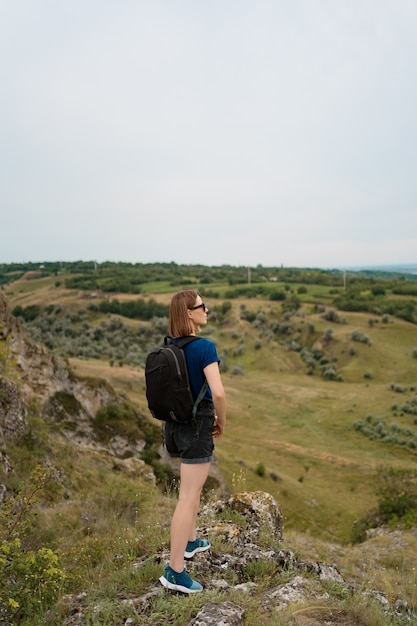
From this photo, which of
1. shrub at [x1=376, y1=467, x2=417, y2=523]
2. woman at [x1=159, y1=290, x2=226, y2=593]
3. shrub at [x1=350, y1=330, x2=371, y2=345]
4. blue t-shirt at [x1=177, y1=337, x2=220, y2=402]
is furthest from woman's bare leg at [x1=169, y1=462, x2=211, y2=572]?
shrub at [x1=350, y1=330, x2=371, y2=345]

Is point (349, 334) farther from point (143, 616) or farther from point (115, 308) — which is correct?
point (143, 616)

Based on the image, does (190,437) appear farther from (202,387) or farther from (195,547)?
(195,547)

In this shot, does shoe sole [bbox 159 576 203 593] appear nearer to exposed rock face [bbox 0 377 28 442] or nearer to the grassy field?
the grassy field

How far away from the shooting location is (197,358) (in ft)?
12.2

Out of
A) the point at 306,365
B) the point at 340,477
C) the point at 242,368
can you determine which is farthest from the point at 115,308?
the point at 340,477

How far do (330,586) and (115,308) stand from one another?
9167 centimetres

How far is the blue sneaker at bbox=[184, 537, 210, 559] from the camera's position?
4.35m

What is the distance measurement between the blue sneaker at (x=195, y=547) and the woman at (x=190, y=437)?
45cm

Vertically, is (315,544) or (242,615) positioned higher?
(242,615)

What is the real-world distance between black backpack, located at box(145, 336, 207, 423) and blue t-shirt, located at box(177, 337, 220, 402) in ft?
0.21

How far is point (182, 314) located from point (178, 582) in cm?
242

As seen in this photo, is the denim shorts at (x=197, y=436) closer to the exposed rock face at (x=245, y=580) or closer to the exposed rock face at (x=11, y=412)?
the exposed rock face at (x=245, y=580)

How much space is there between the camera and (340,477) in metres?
27.2

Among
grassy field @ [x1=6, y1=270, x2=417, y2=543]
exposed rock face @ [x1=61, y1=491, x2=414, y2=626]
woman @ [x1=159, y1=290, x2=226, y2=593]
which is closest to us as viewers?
exposed rock face @ [x1=61, y1=491, x2=414, y2=626]
